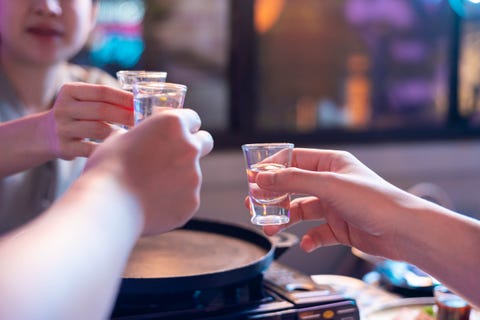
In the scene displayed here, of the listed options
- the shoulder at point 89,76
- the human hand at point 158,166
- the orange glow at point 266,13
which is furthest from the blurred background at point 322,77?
the human hand at point 158,166

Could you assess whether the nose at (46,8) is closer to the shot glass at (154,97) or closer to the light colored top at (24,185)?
the light colored top at (24,185)

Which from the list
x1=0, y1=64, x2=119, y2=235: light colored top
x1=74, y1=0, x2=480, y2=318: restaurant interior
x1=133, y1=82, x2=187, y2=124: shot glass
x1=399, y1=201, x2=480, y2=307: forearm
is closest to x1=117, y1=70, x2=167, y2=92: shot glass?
x1=133, y1=82, x2=187, y2=124: shot glass

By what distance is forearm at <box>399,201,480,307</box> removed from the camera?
1.04 meters

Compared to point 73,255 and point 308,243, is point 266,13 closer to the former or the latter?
point 308,243

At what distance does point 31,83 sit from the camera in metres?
1.74

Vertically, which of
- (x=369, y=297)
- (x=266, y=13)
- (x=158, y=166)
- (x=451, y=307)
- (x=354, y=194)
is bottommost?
(x=369, y=297)

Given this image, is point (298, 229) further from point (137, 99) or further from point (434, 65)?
point (137, 99)

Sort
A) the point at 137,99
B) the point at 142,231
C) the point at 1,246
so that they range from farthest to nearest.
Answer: the point at 137,99, the point at 142,231, the point at 1,246

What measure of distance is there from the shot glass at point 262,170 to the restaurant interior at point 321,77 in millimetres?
1833

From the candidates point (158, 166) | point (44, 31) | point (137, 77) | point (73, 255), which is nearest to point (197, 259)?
point (137, 77)

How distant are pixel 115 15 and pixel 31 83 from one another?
1.52m

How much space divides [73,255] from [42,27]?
3.64 ft

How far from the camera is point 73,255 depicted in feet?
2.03

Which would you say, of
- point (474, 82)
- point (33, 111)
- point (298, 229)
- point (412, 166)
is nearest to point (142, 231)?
point (33, 111)
